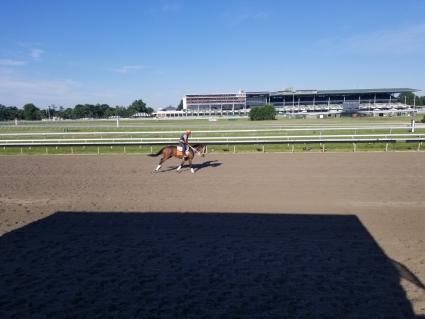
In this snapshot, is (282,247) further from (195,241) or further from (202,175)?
(202,175)

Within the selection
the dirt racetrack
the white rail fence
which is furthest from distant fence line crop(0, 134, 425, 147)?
the dirt racetrack

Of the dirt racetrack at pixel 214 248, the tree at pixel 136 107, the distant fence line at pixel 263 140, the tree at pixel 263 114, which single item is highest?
the tree at pixel 136 107

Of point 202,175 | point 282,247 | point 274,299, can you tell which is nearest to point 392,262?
point 282,247

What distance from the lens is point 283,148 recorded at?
71.5 feet

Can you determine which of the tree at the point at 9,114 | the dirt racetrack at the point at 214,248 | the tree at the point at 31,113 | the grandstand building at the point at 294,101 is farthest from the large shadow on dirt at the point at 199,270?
the tree at the point at 9,114

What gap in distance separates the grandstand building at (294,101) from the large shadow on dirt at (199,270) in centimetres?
9720

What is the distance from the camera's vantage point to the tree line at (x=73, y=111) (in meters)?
106

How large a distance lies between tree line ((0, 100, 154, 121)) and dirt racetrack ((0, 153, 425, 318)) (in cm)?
10651

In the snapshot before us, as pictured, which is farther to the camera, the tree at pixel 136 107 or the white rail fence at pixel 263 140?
the tree at pixel 136 107

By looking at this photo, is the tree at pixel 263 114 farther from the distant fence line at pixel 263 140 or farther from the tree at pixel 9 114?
the tree at pixel 9 114

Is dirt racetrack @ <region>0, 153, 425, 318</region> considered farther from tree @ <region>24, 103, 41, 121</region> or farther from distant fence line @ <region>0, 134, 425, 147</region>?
tree @ <region>24, 103, 41, 121</region>

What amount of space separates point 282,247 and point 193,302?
2172 mm

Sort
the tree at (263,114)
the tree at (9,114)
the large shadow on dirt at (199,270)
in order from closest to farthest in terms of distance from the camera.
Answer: the large shadow on dirt at (199,270)
the tree at (263,114)
the tree at (9,114)

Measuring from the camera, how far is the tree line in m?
106
